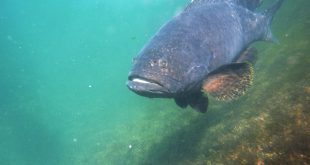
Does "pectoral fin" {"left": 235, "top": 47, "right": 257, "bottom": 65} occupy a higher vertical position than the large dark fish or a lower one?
lower

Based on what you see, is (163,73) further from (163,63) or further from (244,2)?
(244,2)

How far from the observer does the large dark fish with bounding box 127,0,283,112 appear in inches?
171

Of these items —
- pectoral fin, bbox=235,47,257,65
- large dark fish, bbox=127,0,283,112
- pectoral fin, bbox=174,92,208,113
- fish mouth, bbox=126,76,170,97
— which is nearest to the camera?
fish mouth, bbox=126,76,170,97

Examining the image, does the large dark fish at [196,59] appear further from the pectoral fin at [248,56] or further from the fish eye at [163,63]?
the pectoral fin at [248,56]

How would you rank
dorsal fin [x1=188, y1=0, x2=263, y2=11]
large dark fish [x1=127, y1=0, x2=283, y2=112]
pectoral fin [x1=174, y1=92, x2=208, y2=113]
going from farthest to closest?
dorsal fin [x1=188, y1=0, x2=263, y2=11]
pectoral fin [x1=174, y1=92, x2=208, y2=113]
large dark fish [x1=127, y1=0, x2=283, y2=112]

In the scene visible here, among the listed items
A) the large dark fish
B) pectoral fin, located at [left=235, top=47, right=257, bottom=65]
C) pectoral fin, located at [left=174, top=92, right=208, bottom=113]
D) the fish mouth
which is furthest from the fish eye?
pectoral fin, located at [left=235, top=47, right=257, bottom=65]

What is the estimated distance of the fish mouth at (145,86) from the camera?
13.9 feet

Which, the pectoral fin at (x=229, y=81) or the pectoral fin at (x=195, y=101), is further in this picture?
the pectoral fin at (x=195, y=101)

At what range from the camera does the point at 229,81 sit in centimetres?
486

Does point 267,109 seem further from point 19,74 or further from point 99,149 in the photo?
point 19,74

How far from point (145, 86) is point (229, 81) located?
→ 164 cm

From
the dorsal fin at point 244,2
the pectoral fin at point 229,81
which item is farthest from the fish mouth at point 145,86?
the dorsal fin at point 244,2

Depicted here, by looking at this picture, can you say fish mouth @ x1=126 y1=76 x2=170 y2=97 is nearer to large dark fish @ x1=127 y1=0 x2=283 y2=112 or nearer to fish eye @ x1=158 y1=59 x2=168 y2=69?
large dark fish @ x1=127 y1=0 x2=283 y2=112

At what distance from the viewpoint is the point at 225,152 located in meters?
5.96
